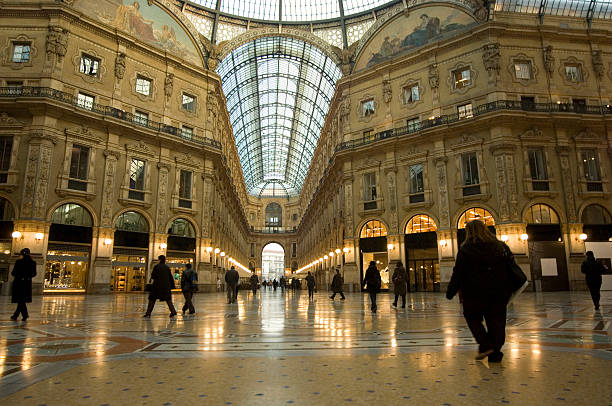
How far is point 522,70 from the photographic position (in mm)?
26688

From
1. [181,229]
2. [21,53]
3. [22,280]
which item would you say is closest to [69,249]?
[181,229]

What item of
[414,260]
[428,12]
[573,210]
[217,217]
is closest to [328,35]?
[428,12]

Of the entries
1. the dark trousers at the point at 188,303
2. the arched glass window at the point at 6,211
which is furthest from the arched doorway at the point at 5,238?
the dark trousers at the point at 188,303

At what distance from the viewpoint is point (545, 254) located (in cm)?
2419

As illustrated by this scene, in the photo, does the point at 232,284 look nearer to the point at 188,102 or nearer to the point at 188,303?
the point at 188,303

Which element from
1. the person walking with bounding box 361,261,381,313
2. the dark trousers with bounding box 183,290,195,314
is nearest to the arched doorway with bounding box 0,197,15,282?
the dark trousers with bounding box 183,290,195,314

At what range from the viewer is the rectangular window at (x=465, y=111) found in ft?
86.7

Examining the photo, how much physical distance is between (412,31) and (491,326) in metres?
30.7

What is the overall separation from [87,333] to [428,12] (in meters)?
31.6

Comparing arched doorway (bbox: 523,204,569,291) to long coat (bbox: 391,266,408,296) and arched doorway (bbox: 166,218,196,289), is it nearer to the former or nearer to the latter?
long coat (bbox: 391,266,408,296)

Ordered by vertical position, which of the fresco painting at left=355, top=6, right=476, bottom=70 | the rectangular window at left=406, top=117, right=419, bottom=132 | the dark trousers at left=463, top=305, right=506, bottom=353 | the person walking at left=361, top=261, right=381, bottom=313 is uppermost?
the fresco painting at left=355, top=6, right=476, bottom=70

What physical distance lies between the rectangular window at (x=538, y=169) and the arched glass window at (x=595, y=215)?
2.91 m

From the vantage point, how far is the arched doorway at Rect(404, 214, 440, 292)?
27.0 meters

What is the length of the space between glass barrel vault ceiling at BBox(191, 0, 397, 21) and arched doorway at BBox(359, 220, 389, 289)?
19.8 meters
